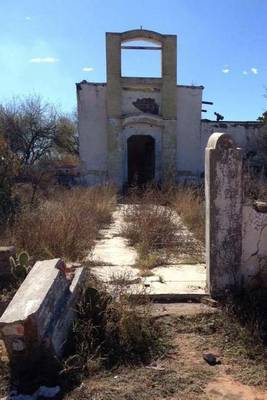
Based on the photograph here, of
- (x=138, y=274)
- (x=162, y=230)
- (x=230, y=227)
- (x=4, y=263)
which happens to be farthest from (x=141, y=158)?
(x=230, y=227)

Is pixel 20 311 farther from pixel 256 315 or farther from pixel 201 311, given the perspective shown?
pixel 256 315

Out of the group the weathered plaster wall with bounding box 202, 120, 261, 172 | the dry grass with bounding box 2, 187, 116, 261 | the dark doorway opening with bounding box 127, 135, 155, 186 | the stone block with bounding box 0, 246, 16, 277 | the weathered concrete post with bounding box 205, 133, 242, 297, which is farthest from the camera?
the dark doorway opening with bounding box 127, 135, 155, 186

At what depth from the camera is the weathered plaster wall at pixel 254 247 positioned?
5484 millimetres

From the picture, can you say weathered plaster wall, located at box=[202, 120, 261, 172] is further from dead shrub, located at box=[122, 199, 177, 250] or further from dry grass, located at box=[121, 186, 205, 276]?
dead shrub, located at box=[122, 199, 177, 250]

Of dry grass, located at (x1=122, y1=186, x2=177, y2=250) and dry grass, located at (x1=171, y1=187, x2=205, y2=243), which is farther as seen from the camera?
dry grass, located at (x1=171, y1=187, x2=205, y2=243)

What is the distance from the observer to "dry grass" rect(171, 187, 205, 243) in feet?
32.4

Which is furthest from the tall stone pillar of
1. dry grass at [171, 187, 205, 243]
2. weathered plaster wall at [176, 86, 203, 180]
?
dry grass at [171, 187, 205, 243]

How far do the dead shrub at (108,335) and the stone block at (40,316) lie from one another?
0.14m

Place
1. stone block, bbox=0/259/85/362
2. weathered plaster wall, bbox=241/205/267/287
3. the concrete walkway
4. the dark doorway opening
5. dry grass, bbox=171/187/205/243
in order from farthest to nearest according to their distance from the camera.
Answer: the dark doorway opening, dry grass, bbox=171/187/205/243, the concrete walkway, weathered plaster wall, bbox=241/205/267/287, stone block, bbox=0/259/85/362

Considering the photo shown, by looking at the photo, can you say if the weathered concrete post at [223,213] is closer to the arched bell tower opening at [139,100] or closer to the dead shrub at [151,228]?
the dead shrub at [151,228]

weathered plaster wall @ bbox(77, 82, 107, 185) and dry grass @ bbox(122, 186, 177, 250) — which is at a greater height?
weathered plaster wall @ bbox(77, 82, 107, 185)

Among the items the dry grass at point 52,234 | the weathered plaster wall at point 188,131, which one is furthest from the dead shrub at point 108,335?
the weathered plaster wall at point 188,131

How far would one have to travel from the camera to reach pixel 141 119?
802 inches

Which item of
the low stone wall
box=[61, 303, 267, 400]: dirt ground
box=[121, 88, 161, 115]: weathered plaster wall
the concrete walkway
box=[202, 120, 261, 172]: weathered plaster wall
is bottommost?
box=[61, 303, 267, 400]: dirt ground
